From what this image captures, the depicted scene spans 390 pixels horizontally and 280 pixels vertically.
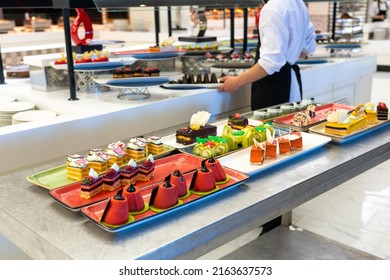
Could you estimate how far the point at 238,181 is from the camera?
4.24 ft

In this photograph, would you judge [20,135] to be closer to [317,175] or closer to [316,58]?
[317,175]

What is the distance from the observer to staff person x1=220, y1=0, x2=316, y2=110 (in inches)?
83.8

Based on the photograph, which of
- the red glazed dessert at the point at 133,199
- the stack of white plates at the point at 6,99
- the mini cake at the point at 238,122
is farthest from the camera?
the stack of white plates at the point at 6,99

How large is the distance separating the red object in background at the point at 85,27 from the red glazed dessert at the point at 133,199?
176 centimetres

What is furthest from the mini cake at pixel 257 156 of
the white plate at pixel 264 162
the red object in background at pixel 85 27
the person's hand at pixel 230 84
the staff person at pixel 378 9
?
the staff person at pixel 378 9

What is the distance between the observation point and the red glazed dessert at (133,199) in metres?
1.13

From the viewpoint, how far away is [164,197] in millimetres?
1145

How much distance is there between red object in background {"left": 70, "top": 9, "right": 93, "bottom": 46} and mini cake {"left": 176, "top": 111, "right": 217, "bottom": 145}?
1301 millimetres

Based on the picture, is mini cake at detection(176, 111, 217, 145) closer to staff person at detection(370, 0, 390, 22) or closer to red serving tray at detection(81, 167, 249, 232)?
red serving tray at detection(81, 167, 249, 232)

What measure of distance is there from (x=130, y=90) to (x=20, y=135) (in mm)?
770

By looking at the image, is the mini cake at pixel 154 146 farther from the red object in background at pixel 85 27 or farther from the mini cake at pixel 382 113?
the red object in background at pixel 85 27

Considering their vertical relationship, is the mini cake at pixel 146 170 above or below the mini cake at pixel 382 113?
below

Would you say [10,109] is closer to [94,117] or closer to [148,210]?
[94,117]
